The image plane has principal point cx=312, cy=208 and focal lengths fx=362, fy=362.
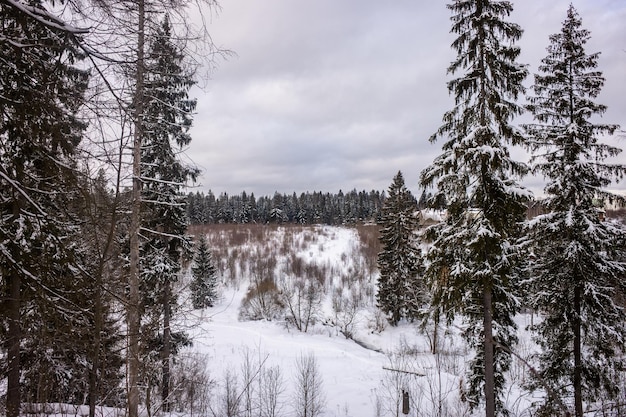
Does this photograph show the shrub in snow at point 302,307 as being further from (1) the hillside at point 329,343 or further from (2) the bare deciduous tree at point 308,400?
(2) the bare deciduous tree at point 308,400

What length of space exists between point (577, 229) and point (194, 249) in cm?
1306

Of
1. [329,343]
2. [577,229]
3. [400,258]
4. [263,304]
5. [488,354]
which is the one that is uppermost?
[577,229]

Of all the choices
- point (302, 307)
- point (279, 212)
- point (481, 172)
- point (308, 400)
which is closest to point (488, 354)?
point (481, 172)

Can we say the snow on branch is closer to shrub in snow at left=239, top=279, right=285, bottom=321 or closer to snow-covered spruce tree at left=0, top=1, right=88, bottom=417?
snow-covered spruce tree at left=0, top=1, right=88, bottom=417

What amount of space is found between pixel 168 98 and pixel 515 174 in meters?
10.4

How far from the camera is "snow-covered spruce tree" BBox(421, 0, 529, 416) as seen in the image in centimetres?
890

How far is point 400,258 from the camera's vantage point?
29.4m

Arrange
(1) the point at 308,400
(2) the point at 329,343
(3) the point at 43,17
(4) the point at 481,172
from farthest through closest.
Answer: (2) the point at 329,343 < (1) the point at 308,400 < (4) the point at 481,172 < (3) the point at 43,17

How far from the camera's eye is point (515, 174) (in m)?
9.25

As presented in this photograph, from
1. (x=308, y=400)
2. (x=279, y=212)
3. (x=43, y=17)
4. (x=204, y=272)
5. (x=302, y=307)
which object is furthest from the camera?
(x=279, y=212)

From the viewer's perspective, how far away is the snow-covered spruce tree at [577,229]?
1030 cm

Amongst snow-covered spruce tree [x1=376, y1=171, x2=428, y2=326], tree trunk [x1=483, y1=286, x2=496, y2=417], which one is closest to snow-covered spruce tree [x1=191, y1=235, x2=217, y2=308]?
snow-covered spruce tree [x1=376, y1=171, x2=428, y2=326]

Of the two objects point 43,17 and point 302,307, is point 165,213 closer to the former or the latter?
point 43,17

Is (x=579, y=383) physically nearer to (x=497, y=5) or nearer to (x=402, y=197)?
(x=497, y=5)
